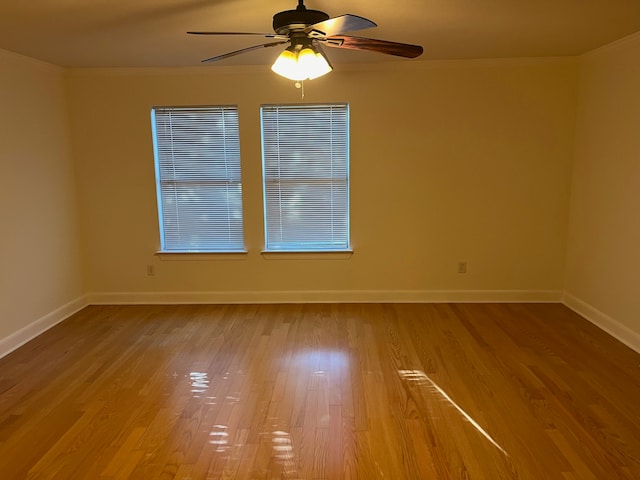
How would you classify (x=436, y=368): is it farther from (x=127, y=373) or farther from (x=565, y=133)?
(x=565, y=133)

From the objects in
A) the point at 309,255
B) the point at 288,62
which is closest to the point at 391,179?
the point at 309,255

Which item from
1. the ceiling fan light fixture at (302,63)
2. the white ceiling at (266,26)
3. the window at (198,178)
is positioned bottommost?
the window at (198,178)

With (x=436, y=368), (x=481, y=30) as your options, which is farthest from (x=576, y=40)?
(x=436, y=368)

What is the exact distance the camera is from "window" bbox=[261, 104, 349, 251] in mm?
4383

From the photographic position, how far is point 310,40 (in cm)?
225

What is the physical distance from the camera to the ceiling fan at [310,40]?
2082mm

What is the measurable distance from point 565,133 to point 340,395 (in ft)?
11.0

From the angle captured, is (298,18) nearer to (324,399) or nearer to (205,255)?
(324,399)

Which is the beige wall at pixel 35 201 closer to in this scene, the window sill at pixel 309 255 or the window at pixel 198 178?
the window at pixel 198 178

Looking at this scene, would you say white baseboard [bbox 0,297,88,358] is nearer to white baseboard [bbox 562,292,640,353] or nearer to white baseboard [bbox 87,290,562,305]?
white baseboard [bbox 87,290,562,305]

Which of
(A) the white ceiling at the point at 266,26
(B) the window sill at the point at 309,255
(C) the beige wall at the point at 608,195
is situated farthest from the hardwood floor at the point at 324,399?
(A) the white ceiling at the point at 266,26

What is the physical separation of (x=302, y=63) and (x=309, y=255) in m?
2.53

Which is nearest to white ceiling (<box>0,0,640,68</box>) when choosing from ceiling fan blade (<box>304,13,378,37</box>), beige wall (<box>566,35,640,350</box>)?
beige wall (<box>566,35,640,350</box>)

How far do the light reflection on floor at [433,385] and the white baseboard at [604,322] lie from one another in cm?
173
